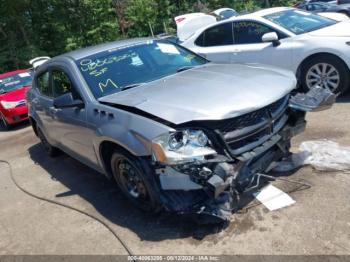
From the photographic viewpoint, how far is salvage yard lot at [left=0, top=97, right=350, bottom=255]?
319 cm

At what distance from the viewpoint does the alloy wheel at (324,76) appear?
6.00 metres

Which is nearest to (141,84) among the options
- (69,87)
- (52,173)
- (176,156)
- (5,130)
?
(69,87)

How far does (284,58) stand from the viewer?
6.45 meters

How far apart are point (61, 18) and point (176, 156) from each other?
17490 millimetres

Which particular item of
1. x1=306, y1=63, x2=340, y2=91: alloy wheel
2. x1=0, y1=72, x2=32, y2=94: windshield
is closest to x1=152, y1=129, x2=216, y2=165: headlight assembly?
x1=306, y1=63, x2=340, y2=91: alloy wheel

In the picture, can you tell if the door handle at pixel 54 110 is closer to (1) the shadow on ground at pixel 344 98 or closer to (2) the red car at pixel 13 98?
(1) the shadow on ground at pixel 344 98

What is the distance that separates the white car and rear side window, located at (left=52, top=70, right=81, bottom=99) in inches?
110

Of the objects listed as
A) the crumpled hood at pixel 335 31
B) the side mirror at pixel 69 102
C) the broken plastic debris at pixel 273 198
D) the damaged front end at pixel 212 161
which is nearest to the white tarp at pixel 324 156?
the broken plastic debris at pixel 273 198

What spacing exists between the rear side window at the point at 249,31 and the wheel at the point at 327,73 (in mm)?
990

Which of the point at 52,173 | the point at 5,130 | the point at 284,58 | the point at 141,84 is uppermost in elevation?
the point at 141,84

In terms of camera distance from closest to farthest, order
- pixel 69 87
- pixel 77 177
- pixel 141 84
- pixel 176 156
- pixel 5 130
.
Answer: pixel 176 156 < pixel 141 84 < pixel 69 87 < pixel 77 177 < pixel 5 130

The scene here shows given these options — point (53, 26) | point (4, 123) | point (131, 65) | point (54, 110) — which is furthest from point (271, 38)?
point (53, 26)

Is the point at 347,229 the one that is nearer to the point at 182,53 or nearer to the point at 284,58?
the point at 182,53

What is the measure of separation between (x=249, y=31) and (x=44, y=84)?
368 centimetres
